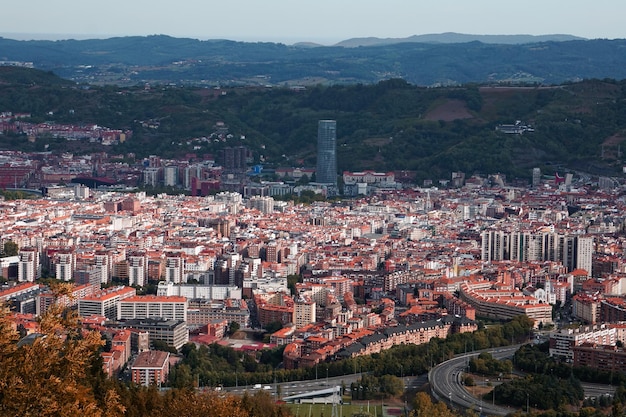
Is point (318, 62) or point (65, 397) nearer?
point (65, 397)

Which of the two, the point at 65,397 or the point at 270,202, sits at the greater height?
the point at 65,397

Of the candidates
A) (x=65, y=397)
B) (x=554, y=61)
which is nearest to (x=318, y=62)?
(x=554, y=61)

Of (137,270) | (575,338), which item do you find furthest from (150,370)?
(137,270)

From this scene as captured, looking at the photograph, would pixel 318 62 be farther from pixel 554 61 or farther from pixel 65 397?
pixel 65 397

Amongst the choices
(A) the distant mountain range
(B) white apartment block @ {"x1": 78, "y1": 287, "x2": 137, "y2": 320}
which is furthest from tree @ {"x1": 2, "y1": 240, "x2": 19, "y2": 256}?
(A) the distant mountain range

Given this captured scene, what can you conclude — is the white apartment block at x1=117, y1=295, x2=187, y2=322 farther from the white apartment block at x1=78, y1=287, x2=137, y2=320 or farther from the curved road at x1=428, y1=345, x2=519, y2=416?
the curved road at x1=428, y1=345, x2=519, y2=416

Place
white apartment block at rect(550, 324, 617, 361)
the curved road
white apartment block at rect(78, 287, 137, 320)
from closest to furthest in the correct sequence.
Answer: the curved road < white apartment block at rect(550, 324, 617, 361) < white apartment block at rect(78, 287, 137, 320)

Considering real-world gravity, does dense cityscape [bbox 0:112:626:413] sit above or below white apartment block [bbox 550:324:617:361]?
below
